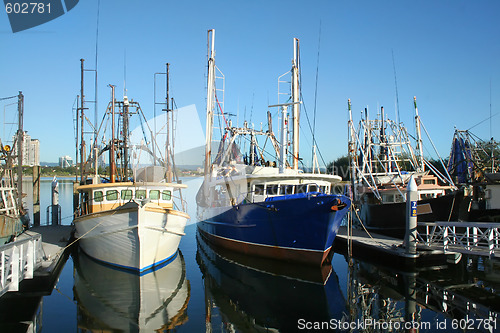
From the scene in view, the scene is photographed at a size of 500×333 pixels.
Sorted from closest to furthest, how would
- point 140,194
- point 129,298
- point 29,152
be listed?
point 129,298 → point 140,194 → point 29,152

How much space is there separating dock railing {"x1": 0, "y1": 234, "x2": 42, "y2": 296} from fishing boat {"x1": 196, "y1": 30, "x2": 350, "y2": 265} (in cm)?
767

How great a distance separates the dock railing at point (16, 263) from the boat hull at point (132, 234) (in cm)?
245

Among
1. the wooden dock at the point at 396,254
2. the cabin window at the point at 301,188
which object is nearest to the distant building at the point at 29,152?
the cabin window at the point at 301,188

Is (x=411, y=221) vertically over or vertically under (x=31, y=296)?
over

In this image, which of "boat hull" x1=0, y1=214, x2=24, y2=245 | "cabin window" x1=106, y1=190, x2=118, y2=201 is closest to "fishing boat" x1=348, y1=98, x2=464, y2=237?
"cabin window" x1=106, y1=190, x2=118, y2=201

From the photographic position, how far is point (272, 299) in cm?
1186

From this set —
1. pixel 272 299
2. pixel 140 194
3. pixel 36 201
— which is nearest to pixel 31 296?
pixel 140 194

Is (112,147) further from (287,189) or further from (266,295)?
(266,295)

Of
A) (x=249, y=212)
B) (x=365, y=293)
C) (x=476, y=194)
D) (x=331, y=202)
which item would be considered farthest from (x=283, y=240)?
(x=476, y=194)

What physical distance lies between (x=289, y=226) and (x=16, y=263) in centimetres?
888

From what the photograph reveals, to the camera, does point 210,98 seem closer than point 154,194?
No

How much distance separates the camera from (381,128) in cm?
2886

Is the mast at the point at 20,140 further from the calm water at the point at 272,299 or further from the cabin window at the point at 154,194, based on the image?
the cabin window at the point at 154,194

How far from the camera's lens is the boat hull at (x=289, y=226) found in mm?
14062
